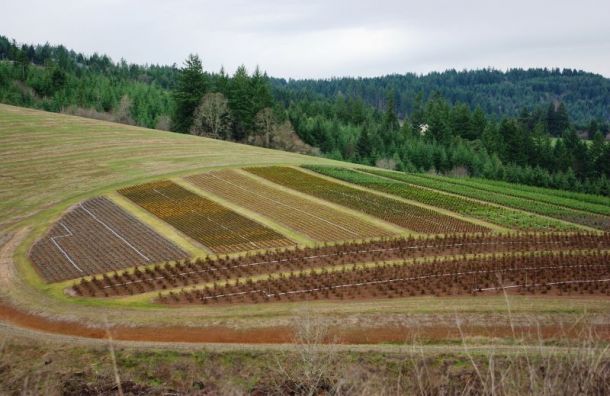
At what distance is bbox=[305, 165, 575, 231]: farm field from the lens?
46.7 meters

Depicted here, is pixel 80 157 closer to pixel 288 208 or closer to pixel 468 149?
pixel 288 208

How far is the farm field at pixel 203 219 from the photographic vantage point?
39188 mm

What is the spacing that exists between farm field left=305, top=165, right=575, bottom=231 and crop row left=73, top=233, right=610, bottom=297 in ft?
12.0

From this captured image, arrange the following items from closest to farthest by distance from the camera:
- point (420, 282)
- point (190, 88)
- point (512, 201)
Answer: point (420, 282), point (512, 201), point (190, 88)

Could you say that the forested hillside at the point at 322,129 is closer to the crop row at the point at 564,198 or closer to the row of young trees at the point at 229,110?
the row of young trees at the point at 229,110

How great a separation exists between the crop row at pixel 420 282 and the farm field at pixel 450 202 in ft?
→ 36.0

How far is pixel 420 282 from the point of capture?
1257 inches

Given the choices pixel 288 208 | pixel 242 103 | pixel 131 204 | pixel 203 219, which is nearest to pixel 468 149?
pixel 242 103

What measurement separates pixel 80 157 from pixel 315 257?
38.1 metres

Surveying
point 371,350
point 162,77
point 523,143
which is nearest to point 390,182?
point 371,350

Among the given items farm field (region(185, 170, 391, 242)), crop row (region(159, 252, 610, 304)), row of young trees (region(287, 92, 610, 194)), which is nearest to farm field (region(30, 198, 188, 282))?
crop row (region(159, 252, 610, 304))

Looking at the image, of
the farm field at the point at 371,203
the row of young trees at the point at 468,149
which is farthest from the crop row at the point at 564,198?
the farm field at the point at 371,203

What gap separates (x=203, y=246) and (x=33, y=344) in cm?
1563

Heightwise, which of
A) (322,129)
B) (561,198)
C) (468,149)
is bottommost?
(561,198)
